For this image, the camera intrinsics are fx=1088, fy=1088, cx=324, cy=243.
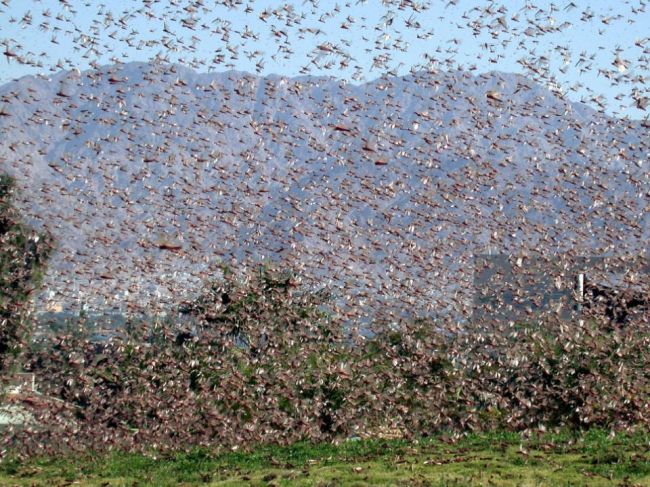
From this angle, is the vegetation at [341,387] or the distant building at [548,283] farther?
the distant building at [548,283]

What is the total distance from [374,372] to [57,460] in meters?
10.7

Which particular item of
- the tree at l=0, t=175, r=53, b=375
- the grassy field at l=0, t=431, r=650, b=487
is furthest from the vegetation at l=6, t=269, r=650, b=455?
the tree at l=0, t=175, r=53, b=375

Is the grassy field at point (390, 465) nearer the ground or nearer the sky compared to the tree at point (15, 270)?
nearer the sky

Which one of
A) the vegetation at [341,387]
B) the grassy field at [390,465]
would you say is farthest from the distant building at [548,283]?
the grassy field at [390,465]

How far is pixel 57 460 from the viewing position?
82.9 feet

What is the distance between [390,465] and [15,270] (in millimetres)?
35967

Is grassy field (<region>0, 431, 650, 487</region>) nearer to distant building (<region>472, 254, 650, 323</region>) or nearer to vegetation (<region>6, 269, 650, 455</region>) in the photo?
vegetation (<region>6, 269, 650, 455</region>)

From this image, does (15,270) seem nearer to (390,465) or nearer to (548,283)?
(548,283)

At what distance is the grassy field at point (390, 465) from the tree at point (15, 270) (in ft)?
67.3

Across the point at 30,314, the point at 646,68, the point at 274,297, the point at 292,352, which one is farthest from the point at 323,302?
the point at 646,68

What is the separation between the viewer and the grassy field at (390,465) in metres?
17.9

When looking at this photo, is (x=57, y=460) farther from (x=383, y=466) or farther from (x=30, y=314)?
(x=30, y=314)

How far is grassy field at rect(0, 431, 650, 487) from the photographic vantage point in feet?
58.7

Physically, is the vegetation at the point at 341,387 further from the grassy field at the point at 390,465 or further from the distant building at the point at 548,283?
the distant building at the point at 548,283
